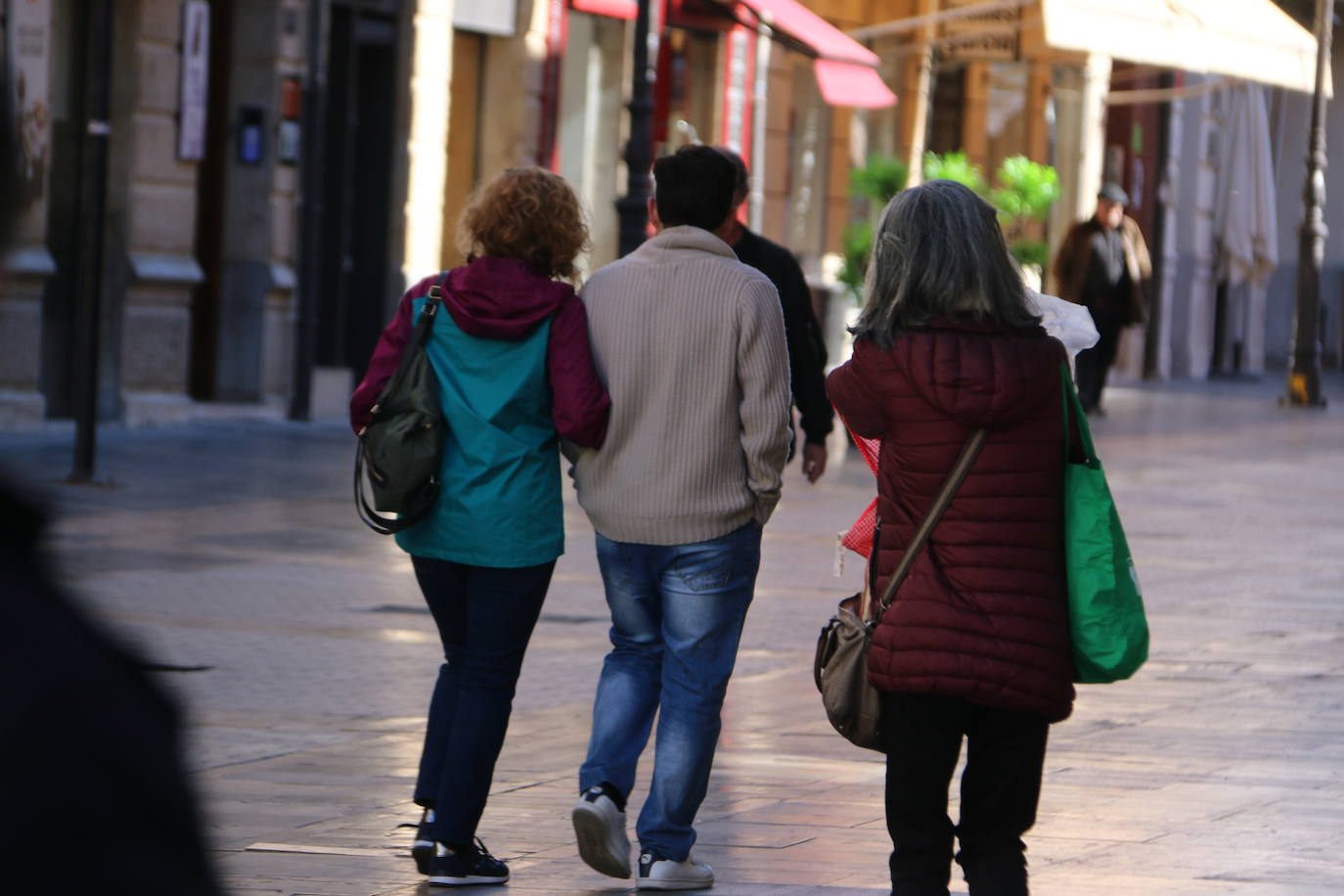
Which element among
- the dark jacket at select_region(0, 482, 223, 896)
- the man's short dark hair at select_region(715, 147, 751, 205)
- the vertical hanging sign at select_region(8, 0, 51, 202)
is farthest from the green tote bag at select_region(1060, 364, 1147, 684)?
the vertical hanging sign at select_region(8, 0, 51, 202)

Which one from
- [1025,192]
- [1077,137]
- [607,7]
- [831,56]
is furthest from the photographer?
[1077,137]

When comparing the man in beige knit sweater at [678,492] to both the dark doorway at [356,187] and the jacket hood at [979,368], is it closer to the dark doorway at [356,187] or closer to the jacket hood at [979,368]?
the jacket hood at [979,368]

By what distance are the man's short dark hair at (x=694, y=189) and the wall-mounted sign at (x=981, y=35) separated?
2305 centimetres

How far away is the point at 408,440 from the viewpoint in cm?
520

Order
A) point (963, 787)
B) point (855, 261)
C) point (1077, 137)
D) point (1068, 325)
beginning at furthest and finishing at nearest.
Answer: point (1077, 137)
point (855, 261)
point (1068, 325)
point (963, 787)

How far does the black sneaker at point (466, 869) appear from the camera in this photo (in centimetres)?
525

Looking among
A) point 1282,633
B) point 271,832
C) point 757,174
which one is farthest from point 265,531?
point 757,174

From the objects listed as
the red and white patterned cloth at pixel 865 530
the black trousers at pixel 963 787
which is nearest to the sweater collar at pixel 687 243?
the red and white patterned cloth at pixel 865 530

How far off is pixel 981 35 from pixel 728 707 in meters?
22.4

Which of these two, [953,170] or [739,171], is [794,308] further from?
[953,170]

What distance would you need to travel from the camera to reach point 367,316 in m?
20.8

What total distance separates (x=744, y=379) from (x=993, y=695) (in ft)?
4.64

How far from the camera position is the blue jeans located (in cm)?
530

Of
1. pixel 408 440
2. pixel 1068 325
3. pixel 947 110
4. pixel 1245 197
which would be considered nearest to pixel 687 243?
pixel 408 440
